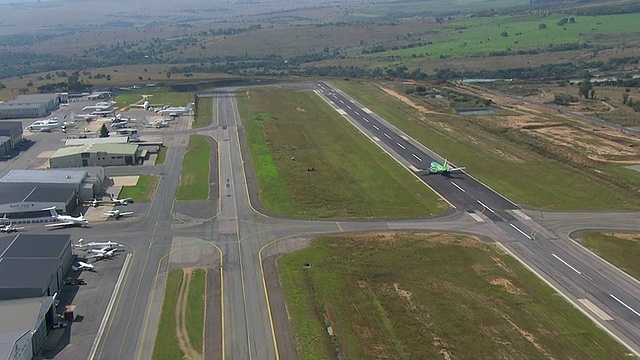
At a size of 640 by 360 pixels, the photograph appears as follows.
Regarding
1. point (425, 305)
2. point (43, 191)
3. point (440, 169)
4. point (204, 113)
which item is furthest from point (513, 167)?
point (204, 113)

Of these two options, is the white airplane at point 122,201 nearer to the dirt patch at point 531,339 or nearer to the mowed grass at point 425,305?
the mowed grass at point 425,305

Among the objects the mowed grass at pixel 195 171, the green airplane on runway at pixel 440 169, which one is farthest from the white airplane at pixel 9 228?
the green airplane on runway at pixel 440 169

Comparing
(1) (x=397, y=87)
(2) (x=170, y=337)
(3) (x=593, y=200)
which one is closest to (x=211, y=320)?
(2) (x=170, y=337)

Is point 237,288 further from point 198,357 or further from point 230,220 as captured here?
point 230,220

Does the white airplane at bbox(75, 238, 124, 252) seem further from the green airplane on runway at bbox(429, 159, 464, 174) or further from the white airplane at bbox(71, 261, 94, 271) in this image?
the green airplane on runway at bbox(429, 159, 464, 174)

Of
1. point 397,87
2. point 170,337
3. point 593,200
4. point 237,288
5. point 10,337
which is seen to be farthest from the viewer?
point 397,87

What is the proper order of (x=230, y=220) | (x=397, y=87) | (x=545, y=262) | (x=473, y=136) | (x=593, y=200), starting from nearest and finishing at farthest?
(x=545, y=262)
(x=230, y=220)
(x=593, y=200)
(x=473, y=136)
(x=397, y=87)
